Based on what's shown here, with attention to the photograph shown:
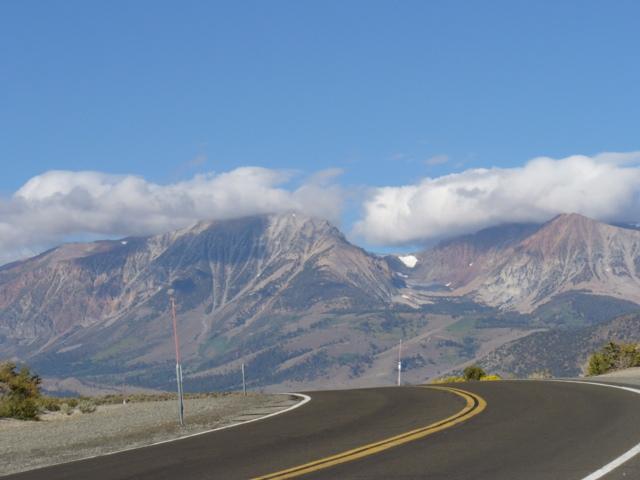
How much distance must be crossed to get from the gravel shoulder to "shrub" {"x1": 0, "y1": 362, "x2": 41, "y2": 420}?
102 cm

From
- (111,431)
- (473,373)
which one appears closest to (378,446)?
(111,431)

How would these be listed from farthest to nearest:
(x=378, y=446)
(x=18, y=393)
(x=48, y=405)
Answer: (x=18, y=393) < (x=48, y=405) < (x=378, y=446)

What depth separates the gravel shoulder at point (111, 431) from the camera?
19.8 metres

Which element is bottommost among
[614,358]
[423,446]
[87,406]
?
[614,358]

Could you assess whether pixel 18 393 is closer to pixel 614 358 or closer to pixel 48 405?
pixel 48 405

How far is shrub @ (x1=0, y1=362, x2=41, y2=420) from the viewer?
3553 centimetres

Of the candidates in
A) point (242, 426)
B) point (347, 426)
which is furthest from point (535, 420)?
point (242, 426)

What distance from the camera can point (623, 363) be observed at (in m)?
59.2

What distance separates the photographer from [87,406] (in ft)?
130

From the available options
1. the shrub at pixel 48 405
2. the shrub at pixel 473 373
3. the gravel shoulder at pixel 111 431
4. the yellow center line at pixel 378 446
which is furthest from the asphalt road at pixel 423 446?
the shrub at pixel 473 373

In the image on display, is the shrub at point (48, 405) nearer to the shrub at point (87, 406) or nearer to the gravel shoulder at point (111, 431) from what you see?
the shrub at point (87, 406)

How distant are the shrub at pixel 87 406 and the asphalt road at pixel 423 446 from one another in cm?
1618

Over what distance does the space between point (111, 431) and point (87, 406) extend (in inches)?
617

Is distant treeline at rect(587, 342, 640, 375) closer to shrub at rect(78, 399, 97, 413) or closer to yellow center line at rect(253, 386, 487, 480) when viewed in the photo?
shrub at rect(78, 399, 97, 413)
